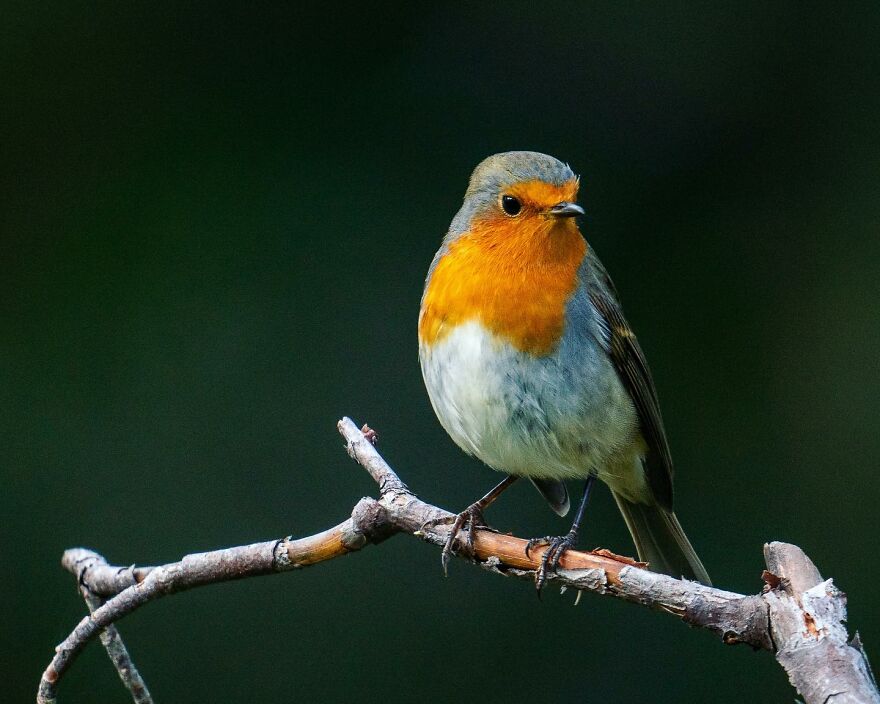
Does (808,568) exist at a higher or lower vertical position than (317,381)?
lower

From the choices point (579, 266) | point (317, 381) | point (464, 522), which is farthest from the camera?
point (317, 381)

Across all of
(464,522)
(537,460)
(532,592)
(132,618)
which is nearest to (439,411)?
(537,460)

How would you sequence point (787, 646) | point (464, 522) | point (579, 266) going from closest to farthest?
point (787, 646) → point (464, 522) → point (579, 266)

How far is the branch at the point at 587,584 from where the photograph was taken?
214 cm

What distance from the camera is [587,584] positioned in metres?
2.58

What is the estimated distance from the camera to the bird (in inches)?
126

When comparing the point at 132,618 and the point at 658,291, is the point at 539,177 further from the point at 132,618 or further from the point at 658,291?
the point at 132,618

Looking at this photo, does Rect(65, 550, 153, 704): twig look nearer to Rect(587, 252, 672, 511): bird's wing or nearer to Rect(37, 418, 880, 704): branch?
Rect(37, 418, 880, 704): branch

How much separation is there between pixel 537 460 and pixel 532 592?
53.7 inches

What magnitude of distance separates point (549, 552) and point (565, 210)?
3.36 feet

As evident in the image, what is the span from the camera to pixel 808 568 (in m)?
2.30

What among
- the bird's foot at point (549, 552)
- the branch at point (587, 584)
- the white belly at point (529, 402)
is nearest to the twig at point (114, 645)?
the branch at point (587, 584)

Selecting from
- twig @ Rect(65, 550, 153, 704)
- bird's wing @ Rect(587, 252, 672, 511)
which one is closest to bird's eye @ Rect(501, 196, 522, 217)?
bird's wing @ Rect(587, 252, 672, 511)

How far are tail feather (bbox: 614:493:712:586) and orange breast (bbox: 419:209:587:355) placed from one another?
930mm
